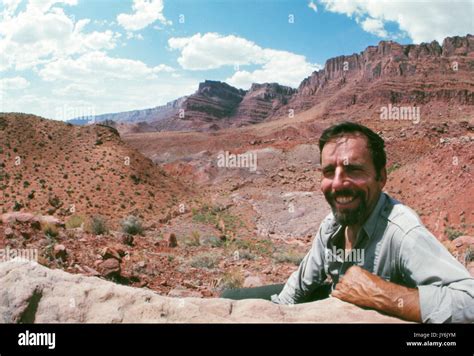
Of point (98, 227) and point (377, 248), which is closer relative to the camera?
point (377, 248)

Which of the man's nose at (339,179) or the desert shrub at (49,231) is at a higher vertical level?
the man's nose at (339,179)

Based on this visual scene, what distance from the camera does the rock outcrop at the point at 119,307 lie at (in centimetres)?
214

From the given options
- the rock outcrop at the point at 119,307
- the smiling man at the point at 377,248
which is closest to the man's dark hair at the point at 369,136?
the smiling man at the point at 377,248

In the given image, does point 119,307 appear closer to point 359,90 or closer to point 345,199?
point 345,199

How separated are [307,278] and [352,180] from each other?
2.36 ft

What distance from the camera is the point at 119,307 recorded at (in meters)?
2.22

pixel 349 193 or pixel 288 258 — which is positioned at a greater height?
pixel 349 193

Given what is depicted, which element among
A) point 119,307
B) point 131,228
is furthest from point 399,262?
point 131,228

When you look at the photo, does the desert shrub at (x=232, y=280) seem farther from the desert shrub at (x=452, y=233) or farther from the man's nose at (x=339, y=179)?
the desert shrub at (x=452, y=233)

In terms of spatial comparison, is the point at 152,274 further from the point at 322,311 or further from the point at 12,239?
the point at 322,311

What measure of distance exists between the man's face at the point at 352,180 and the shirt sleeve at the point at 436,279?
28 centimetres
